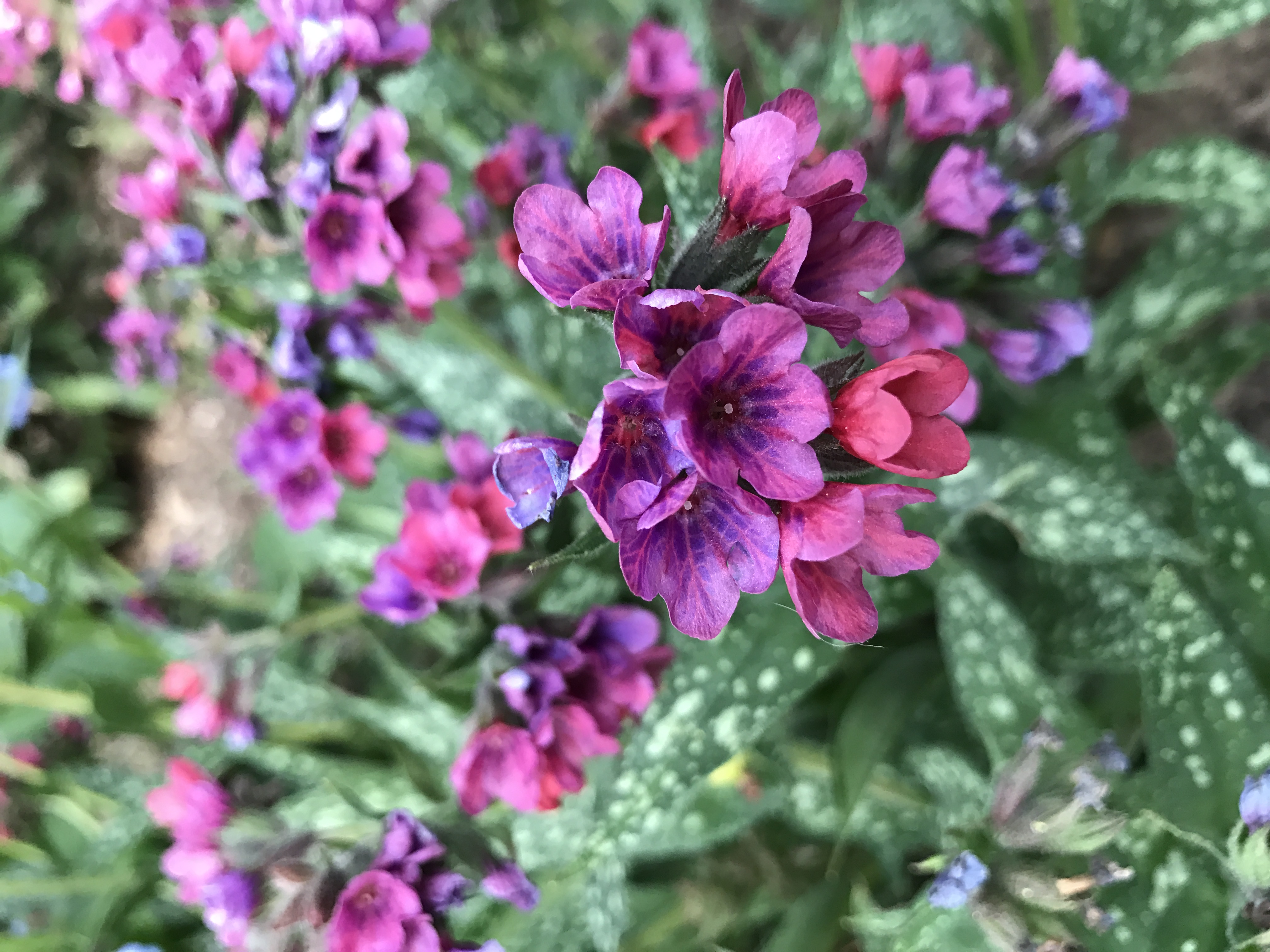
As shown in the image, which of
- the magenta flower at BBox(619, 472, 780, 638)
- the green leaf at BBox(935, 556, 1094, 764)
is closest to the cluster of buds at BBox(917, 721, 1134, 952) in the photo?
the green leaf at BBox(935, 556, 1094, 764)

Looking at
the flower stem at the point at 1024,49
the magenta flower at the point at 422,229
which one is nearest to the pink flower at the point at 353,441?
the magenta flower at the point at 422,229

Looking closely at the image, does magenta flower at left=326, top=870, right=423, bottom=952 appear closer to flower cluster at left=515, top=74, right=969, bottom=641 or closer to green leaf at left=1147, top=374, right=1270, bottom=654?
flower cluster at left=515, top=74, right=969, bottom=641

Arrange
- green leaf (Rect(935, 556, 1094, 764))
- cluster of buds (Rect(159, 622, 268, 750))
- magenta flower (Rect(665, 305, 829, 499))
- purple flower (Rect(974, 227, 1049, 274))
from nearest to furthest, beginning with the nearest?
magenta flower (Rect(665, 305, 829, 499))
purple flower (Rect(974, 227, 1049, 274))
green leaf (Rect(935, 556, 1094, 764))
cluster of buds (Rect(159, 622, 268, 750))

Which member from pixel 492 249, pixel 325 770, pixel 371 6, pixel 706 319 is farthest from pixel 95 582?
pixel 706 319

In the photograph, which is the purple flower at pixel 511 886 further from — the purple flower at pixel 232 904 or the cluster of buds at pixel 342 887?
the purple flower at pixel 232 904

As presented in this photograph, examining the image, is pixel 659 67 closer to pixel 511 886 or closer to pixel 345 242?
pixel 345 242

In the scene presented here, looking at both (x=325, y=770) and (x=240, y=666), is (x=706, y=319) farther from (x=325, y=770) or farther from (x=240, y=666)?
(x=325, y=770)

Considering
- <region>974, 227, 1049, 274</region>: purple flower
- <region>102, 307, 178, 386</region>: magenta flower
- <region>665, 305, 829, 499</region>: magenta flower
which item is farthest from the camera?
<region>102, 307, 178, 386</region>: magenta flower
